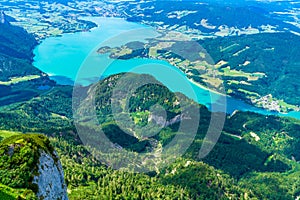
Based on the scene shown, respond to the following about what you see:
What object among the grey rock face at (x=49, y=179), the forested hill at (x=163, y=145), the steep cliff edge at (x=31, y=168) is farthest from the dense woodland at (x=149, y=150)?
the grey rock face at (x=49, y=179)

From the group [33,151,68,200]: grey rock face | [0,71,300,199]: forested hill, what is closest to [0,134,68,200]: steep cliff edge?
[33,151,68,200]: grey rock face

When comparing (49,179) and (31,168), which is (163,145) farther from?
(31,168)

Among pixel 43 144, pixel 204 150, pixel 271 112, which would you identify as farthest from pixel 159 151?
pixel 271 112

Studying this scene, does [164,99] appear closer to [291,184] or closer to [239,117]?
A: [239,117]

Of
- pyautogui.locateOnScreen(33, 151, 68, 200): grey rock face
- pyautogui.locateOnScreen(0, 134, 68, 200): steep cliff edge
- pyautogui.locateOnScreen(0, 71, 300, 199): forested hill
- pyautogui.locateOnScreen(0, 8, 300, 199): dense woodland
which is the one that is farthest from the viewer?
pyautogui.locateOnScreen(0, 71, 300, 199): forested hill

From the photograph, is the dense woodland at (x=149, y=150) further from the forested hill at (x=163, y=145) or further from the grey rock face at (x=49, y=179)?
the grey rock face at (x=49, y=179)

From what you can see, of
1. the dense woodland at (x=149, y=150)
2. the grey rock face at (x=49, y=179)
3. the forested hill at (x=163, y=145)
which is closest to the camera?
the grey rock face at (x=49, y=179)

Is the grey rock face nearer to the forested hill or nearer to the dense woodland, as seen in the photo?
the dense woodland

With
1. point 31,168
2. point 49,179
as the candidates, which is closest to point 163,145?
point 49,179
